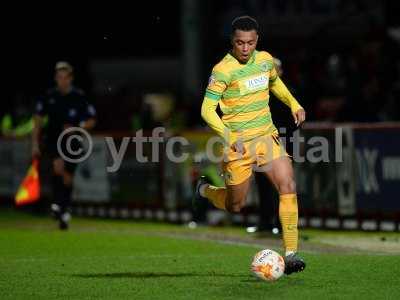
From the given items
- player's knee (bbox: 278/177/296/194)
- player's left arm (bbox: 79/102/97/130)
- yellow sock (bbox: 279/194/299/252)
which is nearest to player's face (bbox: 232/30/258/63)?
player's knee (bbox: 278/177/296/194)

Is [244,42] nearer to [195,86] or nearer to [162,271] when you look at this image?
[162,271]

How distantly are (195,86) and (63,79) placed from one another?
391 inches

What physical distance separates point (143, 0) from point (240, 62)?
981 inches

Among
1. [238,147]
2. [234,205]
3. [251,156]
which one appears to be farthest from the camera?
[234,205]

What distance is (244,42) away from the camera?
42.5ft

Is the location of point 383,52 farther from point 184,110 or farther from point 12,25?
point 12,25

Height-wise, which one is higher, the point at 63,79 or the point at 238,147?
the point at 63,79

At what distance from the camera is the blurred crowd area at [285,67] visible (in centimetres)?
2512

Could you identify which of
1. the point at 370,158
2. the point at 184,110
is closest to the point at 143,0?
the point at 184,110

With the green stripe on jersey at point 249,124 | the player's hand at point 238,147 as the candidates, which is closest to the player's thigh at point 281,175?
the player's hand at point 238,147

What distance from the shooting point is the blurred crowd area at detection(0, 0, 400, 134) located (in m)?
25.1

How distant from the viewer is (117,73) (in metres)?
37.4

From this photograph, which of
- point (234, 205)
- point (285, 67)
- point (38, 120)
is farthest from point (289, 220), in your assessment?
point (285, 67)

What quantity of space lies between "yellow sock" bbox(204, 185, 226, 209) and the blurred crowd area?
25.0 feet
